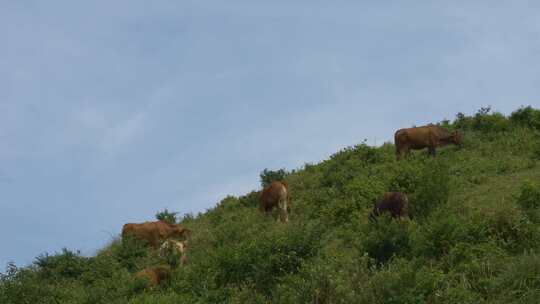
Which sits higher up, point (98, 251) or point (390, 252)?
point (98, 251)

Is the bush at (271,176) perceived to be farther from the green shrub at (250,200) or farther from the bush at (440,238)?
the bush at (440,238)

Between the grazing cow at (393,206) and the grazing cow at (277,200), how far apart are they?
4196 mm

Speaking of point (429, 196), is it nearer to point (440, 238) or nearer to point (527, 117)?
point (440, 238)

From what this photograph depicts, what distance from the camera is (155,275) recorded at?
1659 centimetres

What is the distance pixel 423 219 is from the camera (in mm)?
17234

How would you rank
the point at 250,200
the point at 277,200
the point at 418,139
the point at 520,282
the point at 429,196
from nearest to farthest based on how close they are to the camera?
the point at 520,282 < the point at 429,196 < the point at 277,200 < the point at 418,139 < the point at 250,200

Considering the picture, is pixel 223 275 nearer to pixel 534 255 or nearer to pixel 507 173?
pixel 534 255

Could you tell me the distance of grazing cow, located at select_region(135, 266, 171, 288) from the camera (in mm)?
16167

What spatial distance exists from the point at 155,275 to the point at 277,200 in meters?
5.96

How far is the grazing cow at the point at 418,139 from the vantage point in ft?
85.6

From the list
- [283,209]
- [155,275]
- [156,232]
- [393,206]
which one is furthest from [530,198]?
[156,232]

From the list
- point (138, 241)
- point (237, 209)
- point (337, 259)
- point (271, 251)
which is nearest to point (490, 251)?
point (337, 259)

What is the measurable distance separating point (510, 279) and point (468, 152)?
13.6 m

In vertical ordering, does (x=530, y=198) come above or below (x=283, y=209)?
below
